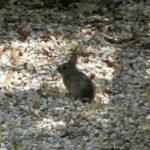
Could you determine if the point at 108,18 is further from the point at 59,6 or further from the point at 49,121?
the point at 49,121

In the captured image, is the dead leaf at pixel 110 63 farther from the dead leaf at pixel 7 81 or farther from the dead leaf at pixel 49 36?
the dead leaf at pixel 7 81

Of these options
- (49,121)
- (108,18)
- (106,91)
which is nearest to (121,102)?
(106,91)

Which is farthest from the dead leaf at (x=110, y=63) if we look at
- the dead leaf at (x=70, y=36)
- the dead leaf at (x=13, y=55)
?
the dead leaf at (x=13, y=55)

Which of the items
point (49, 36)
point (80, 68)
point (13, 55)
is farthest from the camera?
point (49, 36)

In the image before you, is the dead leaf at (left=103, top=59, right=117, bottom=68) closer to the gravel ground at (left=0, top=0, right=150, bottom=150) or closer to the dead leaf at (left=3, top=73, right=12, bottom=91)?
the gravel ground at (left=0, top=0, right=150, bottom=150)

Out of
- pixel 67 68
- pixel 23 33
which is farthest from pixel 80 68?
pixel 23 33

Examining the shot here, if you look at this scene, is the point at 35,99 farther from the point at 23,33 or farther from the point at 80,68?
the point at 23,33
